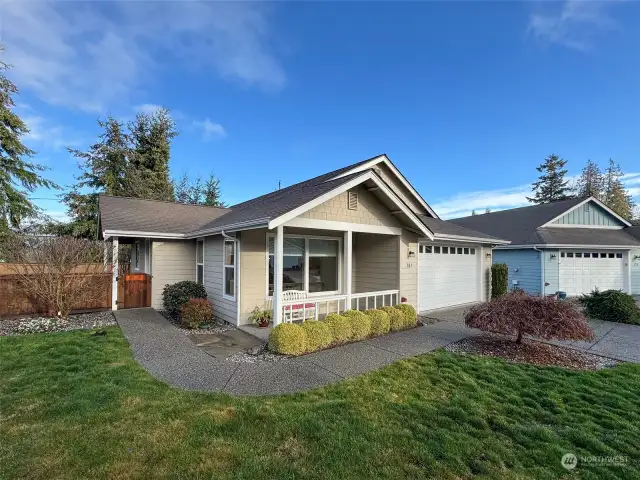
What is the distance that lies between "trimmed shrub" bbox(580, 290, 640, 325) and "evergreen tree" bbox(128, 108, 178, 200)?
2934 cm

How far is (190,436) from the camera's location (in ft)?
11.0

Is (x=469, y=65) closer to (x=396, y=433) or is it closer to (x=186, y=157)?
(x=396, y=433)

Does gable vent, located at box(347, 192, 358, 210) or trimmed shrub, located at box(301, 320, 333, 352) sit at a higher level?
gable vent, located at box(347, 192, 358, 210)

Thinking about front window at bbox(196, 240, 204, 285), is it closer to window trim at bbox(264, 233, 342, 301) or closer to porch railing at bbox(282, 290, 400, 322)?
window trim at bbox(264, 233, 342, 301)

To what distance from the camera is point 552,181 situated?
139 feet

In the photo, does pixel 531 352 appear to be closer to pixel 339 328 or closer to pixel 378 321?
pixel 378 321

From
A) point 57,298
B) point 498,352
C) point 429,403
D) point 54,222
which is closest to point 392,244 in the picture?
point 498,352

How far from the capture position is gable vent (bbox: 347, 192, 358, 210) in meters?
8.20

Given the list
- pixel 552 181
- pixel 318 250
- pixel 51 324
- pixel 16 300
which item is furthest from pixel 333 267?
pixel 552 181

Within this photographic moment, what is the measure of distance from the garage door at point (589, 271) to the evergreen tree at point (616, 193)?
31.0 metres

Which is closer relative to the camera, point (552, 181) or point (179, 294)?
point (179, 294)

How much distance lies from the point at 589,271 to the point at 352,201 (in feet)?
51.0

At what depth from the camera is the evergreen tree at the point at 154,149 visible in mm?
27650

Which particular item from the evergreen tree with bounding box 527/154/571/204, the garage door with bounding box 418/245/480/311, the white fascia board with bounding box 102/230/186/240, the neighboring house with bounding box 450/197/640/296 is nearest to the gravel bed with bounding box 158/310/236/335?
the white fascia board with bounding box 102/230/186/240
